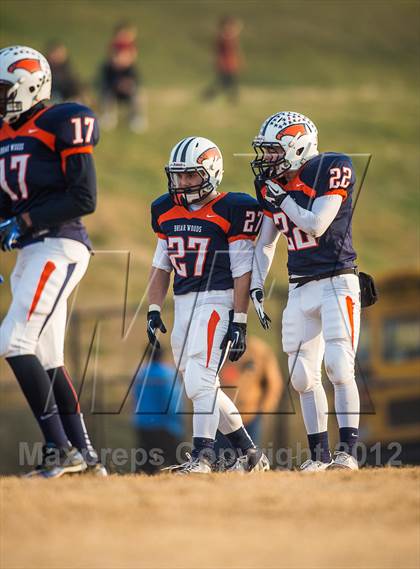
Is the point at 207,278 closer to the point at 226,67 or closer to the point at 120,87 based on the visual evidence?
the point at 120,87

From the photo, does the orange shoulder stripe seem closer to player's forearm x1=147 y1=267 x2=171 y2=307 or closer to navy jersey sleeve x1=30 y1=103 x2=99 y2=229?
navy jersey sleeve x1=30 y1=103 x2=99 y2=229

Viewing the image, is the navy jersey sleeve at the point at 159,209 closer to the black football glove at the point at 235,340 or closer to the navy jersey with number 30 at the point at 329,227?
the navy jersey with number 30 at the point at 329,227

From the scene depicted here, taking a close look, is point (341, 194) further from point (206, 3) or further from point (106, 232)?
point (206, 3)

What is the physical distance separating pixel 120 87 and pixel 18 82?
25.6m

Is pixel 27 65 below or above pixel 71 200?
above

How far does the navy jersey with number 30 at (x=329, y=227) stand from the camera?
6848 millimetres

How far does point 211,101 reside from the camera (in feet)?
116

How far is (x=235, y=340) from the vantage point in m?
6.87

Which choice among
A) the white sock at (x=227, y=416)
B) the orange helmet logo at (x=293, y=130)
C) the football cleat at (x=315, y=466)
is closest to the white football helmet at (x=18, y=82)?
the orange helmet logo at (x=293, y=130)

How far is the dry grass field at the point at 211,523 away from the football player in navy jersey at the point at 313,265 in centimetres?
81

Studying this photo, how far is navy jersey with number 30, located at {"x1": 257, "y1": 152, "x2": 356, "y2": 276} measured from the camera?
685cm

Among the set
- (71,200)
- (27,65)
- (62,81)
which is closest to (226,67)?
(62,81)

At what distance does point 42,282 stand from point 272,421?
777cm

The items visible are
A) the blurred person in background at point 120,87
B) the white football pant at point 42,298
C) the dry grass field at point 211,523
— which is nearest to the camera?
the dry grass field at point 211,523
